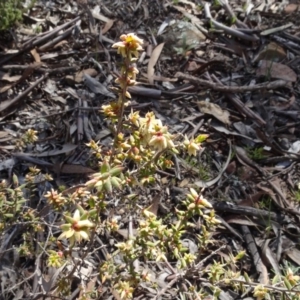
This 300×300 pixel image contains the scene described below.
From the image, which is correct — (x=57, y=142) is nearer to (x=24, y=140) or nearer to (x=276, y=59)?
(x=24, y=140)

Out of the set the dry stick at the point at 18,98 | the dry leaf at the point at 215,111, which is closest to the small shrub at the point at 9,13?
the dry stick at the point at 18,98

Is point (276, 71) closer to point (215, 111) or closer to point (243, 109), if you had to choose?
point (243, 109)

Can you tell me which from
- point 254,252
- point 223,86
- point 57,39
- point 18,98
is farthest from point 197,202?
point 57,39

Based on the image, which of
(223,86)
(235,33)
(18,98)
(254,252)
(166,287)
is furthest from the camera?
(235,33)

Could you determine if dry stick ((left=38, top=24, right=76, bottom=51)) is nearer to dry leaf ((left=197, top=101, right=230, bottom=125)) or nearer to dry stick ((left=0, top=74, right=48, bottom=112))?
dry stick ((left=0, top=74, right=48, bottom=112))

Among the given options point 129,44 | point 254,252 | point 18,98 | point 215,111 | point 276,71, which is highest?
point 129,44

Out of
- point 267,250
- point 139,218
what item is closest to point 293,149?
point 267,250

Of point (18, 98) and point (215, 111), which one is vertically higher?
point (215, 111)

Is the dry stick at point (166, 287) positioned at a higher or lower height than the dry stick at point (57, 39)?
lower

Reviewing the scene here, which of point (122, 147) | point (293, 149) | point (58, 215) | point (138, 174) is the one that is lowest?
point (58, 215)

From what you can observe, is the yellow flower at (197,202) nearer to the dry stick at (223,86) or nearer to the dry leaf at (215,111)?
the dry leaf at (215,111)

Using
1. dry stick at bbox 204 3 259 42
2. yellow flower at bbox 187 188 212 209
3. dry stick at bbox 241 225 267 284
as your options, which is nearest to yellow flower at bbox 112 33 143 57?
yellow flower at bbox 187 188 212 209
